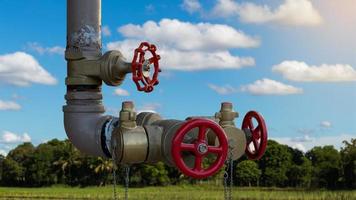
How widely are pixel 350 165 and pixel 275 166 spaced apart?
7760 mm

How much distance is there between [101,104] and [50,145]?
53015 mm

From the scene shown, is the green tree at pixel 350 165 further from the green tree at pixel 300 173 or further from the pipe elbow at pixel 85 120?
the pipe elbow at pixel 85 120

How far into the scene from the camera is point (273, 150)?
46.1 meters

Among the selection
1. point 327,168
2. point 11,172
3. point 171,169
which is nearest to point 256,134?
point 327,168

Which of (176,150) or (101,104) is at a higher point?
(101,104)

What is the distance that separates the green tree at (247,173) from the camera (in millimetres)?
41744

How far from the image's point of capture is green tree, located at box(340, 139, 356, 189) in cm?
3866

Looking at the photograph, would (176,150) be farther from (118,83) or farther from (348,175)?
(348,175)

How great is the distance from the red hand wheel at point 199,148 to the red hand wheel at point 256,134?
0.85 metres

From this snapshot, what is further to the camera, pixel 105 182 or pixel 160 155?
pixel 105 182

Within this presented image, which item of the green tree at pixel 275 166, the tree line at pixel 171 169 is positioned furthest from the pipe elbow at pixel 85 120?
the green tree at pixel 275 166

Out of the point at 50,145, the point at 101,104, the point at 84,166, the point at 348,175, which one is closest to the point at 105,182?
the point at 84,166

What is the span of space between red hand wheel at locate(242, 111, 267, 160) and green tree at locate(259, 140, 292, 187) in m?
40.9

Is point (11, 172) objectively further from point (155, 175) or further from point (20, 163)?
point (155, 175)
